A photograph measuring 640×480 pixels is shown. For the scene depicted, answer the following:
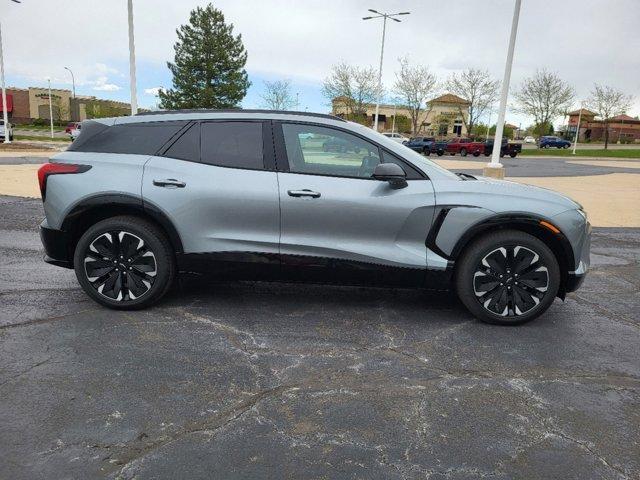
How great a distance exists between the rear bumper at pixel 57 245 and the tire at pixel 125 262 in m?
0.15

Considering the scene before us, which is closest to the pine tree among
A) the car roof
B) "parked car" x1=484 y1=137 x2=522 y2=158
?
"parked car" x1=484 y1=137 x2=522 y2=158

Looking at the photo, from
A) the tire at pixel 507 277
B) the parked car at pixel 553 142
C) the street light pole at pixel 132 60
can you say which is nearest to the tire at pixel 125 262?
the tire at pixel 507 277

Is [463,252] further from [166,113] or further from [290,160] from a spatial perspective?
[166,113]

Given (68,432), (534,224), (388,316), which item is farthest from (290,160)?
(68,432)

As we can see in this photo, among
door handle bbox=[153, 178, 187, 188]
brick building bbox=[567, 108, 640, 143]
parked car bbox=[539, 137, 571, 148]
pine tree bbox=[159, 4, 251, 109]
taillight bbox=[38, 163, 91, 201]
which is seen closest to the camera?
door handle bbox=[153, 178, 187, 188]

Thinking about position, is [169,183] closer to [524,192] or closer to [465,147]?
[524,192]

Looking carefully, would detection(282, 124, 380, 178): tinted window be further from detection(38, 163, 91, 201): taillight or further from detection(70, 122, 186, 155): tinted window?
detection(38, 163, 91, 201): taillight

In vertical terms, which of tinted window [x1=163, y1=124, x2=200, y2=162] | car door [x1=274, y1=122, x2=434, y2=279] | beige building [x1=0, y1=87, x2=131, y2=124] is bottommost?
car door [x1=274, y1=122, x2=434, y2=279]

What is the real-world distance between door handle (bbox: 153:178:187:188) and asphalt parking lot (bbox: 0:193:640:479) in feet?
3.67

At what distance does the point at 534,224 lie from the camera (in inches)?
162

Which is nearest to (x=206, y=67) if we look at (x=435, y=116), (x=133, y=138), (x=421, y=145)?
(x=421, y=145)

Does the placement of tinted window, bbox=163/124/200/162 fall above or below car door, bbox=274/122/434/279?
above

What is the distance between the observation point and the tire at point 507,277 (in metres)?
4.13

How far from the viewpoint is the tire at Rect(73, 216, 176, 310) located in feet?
13.9
